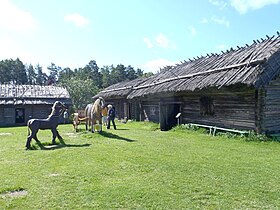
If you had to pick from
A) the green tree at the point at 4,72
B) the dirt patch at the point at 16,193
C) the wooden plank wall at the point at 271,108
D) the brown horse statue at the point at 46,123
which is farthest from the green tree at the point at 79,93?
the dirt patch at the point at 16,193

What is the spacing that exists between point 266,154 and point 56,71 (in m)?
105

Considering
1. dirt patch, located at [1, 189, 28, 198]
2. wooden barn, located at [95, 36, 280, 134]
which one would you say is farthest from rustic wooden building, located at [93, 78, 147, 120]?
dirt patch, located at [1, 189, 28, 198]

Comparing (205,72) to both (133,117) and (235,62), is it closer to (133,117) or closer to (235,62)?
(235,62)

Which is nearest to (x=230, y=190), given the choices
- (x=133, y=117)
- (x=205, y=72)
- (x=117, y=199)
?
(x=117, y=199)

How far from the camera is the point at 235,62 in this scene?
15.5 metres

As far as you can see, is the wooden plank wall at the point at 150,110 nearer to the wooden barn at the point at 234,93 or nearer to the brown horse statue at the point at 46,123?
→ the wooden barn at the point at 234,93

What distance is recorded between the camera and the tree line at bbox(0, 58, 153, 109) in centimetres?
5562

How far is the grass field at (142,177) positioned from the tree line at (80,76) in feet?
146

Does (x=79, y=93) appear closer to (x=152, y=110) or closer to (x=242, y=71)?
(x=152, y=110)

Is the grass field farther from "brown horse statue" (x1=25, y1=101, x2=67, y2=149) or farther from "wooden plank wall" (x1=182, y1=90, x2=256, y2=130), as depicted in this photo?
"wooden plank wall" (x1=182, y1=90, x2=256, y2=130)

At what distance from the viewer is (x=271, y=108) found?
526 inches

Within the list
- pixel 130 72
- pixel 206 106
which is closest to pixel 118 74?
pixel 130 72

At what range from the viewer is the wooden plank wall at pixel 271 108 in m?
13.2

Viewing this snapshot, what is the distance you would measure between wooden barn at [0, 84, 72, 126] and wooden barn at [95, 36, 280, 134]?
48.8ft
